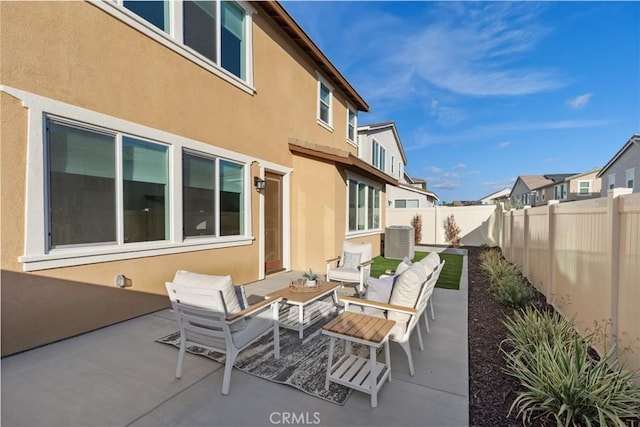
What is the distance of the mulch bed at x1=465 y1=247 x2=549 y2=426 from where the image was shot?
2.66 metres

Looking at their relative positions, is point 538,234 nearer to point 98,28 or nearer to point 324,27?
point 98,28

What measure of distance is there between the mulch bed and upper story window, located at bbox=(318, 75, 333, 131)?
8255 mm

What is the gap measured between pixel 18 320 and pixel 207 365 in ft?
8.20

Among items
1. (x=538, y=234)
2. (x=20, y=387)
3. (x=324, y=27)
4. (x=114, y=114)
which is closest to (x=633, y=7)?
(x=538, y=234)

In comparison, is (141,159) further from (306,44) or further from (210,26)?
(306,44)

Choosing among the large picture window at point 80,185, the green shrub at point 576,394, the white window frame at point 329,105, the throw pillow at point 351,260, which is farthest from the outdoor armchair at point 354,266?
the white window frame at point 329,105

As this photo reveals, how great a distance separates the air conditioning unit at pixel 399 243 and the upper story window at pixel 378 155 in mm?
7863

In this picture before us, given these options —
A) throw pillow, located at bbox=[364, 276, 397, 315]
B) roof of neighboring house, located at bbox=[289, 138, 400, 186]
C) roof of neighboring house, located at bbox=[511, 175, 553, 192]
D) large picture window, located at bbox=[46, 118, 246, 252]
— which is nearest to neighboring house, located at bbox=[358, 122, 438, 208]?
roof of neighboring house, located at bbox=[289, 138, 400, 186]

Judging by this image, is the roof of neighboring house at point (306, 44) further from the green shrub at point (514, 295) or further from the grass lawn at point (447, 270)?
the green shrub at point (514, 295)

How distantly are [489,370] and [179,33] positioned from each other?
24.5 ft

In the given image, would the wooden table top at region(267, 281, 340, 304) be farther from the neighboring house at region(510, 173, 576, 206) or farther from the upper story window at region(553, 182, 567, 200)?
the upper story window at region(553, 182, 567, 200)

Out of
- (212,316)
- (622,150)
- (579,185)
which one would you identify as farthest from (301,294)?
(579,185)

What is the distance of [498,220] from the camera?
653 inches

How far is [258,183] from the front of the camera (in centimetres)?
771
